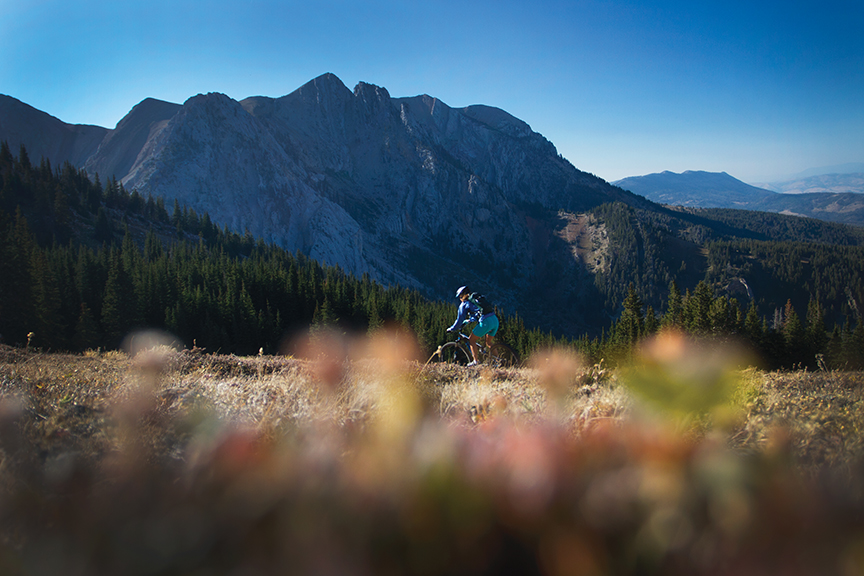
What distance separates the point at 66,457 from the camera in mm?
4973

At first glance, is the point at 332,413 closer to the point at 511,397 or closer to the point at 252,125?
the point at 511,397

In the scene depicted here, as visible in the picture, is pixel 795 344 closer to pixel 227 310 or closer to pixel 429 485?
pixel 429 485

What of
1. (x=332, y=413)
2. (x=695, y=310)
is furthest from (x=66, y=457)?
(x=695, y=310)

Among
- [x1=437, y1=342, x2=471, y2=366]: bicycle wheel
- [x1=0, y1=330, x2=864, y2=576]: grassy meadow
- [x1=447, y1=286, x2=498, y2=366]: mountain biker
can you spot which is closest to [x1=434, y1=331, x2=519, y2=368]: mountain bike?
[x1=437, y1=342, x2=471, y2=366]: bicycle wheel

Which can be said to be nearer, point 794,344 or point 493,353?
point 493,353

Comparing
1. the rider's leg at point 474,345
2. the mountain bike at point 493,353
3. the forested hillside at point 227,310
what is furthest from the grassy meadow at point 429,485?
the forested hillside at point 227,310

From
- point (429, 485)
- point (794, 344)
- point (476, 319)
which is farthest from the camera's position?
point (794, 344)

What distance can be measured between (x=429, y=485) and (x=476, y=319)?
24.0ft

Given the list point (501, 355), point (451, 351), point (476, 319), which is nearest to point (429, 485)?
point (476, 319)

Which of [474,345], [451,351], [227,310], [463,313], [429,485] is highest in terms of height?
[463,313]

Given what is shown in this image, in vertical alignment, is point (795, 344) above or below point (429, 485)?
below

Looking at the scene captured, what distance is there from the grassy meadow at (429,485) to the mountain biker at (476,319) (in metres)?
4.65

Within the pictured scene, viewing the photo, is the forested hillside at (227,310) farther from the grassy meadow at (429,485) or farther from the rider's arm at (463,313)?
the grassy meadow at (429,485)

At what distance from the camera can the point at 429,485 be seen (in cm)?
475
